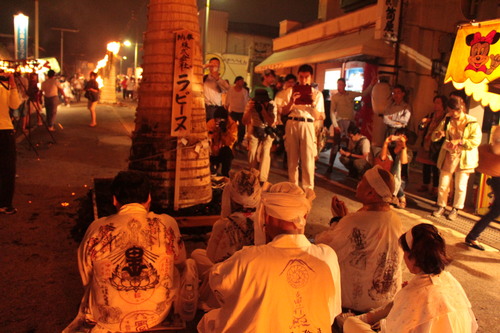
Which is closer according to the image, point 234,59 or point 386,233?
point 386,233

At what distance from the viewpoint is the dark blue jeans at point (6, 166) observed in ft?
21.1

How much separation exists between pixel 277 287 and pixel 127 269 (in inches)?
49.4

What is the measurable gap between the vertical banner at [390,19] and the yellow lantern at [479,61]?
625 centimetres

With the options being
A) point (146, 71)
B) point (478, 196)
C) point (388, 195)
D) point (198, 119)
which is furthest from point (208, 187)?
point (478, 196)

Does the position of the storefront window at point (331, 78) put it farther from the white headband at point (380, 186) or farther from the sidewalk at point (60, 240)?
the white headband at point (380, 186)

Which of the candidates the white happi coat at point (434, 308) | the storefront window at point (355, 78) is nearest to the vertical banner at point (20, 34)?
the storefront window at point (355, 78)

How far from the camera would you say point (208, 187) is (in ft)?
22.5

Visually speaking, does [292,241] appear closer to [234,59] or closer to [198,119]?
[198,119]

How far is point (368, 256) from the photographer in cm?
377

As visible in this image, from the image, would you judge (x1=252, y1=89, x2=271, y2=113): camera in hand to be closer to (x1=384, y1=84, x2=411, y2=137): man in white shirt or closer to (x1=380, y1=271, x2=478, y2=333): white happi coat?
(x1=384, y1=84, x2=411, y2=137): man in white shirt

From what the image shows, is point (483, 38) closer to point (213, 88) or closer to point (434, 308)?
point (434, 308)

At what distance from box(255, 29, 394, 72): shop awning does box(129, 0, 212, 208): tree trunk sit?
27.9ft

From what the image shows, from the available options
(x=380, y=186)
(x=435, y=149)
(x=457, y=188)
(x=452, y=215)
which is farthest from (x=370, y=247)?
(x=435, y=149)

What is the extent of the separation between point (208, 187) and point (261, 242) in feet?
13.0
